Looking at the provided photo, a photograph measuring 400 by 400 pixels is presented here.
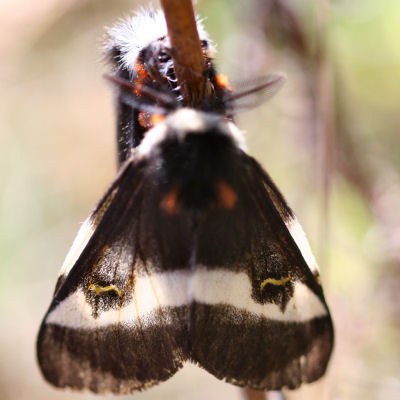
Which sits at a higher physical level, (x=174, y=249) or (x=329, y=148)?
(x=329, y=148)

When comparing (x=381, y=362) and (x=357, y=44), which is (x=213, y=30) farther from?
(x=381, y=362)

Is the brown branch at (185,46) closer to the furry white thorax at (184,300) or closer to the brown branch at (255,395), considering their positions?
the furry white thorax at (184,300)

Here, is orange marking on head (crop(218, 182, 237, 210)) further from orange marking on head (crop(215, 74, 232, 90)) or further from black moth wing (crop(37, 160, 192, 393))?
orange marking on head (crop(215, 74, 232, 90))

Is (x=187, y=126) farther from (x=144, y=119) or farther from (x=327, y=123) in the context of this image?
(x=327, y=123)

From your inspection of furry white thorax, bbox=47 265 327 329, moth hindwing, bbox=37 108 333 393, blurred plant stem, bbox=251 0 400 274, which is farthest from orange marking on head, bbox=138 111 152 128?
blurred plant stem, bbox=251 0 400 274

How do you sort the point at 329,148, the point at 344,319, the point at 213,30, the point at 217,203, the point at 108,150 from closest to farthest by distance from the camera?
the point at 217,203
the point at 329,148
the point at 344,319
the point at 213,30
the point at 108,150

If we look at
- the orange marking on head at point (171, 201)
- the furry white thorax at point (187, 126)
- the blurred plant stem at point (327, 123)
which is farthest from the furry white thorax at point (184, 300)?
the blurred plant stem at point (327, 123)

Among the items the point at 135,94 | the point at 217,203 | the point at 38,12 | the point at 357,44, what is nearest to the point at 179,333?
the point at 217,203
